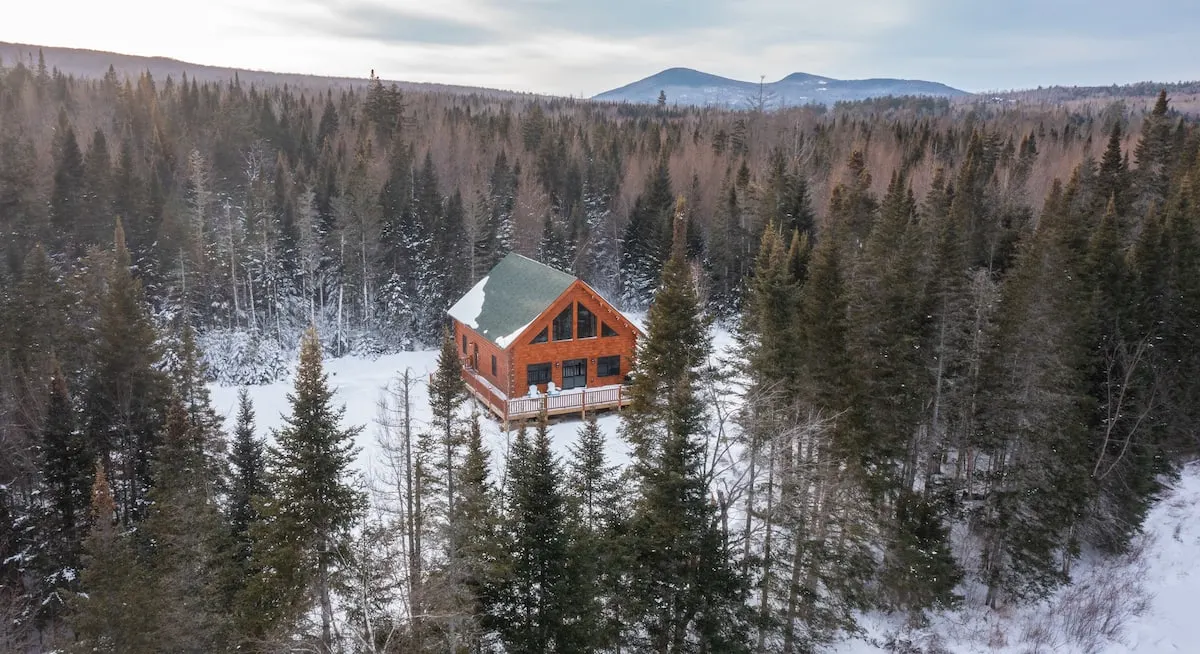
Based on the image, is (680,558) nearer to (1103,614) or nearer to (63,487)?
(1103,614)

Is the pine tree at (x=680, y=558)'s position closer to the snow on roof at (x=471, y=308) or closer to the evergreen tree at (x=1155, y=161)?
the snow on roof at (x=471, y=308)

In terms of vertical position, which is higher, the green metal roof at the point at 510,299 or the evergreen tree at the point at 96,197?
the evergreen tree at the point at 96,197

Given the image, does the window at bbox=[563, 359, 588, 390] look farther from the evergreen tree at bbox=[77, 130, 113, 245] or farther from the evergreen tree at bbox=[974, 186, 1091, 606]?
the evergreen tree at bbox=[77, 130, 113, 245]

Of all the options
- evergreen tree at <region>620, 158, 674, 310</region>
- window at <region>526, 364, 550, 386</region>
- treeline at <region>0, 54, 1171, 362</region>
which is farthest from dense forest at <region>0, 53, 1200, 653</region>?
evergreen tree at <region>620, 158, 674, 310</region>

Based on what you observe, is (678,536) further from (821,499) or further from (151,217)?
(151,217)

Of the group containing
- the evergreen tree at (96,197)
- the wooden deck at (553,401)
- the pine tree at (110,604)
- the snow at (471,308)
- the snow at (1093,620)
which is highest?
the evergreen tree at (96,197)

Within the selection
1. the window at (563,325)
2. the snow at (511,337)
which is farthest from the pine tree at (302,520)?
the window at (563,325)

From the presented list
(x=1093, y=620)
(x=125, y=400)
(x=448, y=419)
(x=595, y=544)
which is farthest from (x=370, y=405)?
(x=1093, y=620)
